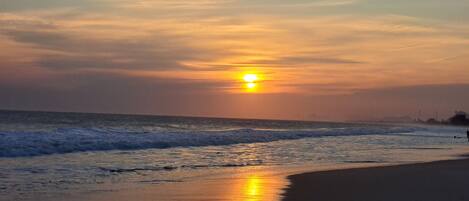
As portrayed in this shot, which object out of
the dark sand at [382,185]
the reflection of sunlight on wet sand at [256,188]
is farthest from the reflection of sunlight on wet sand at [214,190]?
the dark sand at [382,185]

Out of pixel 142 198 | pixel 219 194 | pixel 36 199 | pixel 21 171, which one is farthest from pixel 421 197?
pixel 21 171

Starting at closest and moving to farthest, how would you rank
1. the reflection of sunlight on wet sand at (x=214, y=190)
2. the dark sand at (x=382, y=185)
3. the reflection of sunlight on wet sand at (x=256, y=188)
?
1. the reflection of sunlight on wet sand at (x=214, y=190)
2. the reflection of sunlight on wet sand at (x=256, y=188)
3. the dark sand at (x=382, y=185)

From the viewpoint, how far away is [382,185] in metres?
13.9

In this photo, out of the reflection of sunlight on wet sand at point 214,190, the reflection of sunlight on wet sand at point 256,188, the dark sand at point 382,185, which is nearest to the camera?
the reflection of sunlight on wet sand at point 214,190

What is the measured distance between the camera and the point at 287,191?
1255 cm

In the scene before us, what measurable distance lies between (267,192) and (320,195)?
1.07 metres

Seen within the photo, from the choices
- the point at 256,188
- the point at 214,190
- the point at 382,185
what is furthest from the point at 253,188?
the point at 382,185

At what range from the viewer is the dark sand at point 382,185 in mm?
11798

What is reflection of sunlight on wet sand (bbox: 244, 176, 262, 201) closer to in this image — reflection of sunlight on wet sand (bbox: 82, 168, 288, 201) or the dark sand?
reflection of sunlight on wet sand (bbox: 82, 168, 288, 201)

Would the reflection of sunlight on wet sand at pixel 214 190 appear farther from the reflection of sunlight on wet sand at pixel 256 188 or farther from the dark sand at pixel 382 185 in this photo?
the dark sand at pixel 382 185

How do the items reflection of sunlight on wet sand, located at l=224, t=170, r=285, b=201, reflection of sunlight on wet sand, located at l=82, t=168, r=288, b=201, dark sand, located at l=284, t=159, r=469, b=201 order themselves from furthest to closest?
dark sand, located at l=284, t=159, r=469, b=201
reflection of sunlight on wet sand, located at l=224, t=170, r=285, b=201
reflection of sunlight on wet sand, located at l=82, t=168, r=288, b=201

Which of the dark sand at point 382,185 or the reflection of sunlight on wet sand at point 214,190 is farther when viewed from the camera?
the dark sand at point 382,185

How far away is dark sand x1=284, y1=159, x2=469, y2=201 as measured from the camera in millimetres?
11798

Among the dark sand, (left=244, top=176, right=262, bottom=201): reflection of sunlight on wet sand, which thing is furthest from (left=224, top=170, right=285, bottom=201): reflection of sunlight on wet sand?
the dark sand
